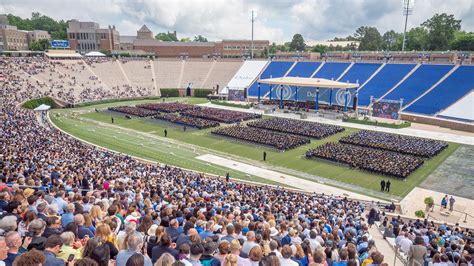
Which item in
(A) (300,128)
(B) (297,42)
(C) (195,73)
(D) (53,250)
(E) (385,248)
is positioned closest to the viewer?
(D) (53,250)

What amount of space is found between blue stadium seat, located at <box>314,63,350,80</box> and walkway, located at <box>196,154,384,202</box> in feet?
132

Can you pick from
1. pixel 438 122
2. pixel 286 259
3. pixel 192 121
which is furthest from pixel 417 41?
pixel 286 259

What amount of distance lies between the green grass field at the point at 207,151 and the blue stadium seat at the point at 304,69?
92.6 feet

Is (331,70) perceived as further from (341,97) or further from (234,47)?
(234,47)

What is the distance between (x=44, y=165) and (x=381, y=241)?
16507mm

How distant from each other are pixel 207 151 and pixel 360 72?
39.9 m

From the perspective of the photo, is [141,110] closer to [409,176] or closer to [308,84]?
[308,84]

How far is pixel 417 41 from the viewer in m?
98.9

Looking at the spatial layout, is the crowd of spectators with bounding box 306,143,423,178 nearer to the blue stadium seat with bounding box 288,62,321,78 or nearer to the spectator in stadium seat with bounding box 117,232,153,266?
the spectator in stadium seat with bounding box 117,232,153,266

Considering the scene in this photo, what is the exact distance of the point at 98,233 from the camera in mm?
6035

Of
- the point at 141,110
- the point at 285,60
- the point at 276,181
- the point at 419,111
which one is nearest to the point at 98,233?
the point at 276,181

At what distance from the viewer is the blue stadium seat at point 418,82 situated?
170 ft

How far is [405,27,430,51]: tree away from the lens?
314 feet

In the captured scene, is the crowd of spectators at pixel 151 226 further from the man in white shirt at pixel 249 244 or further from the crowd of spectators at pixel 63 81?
the crowd of spectators at pixel 63 81
